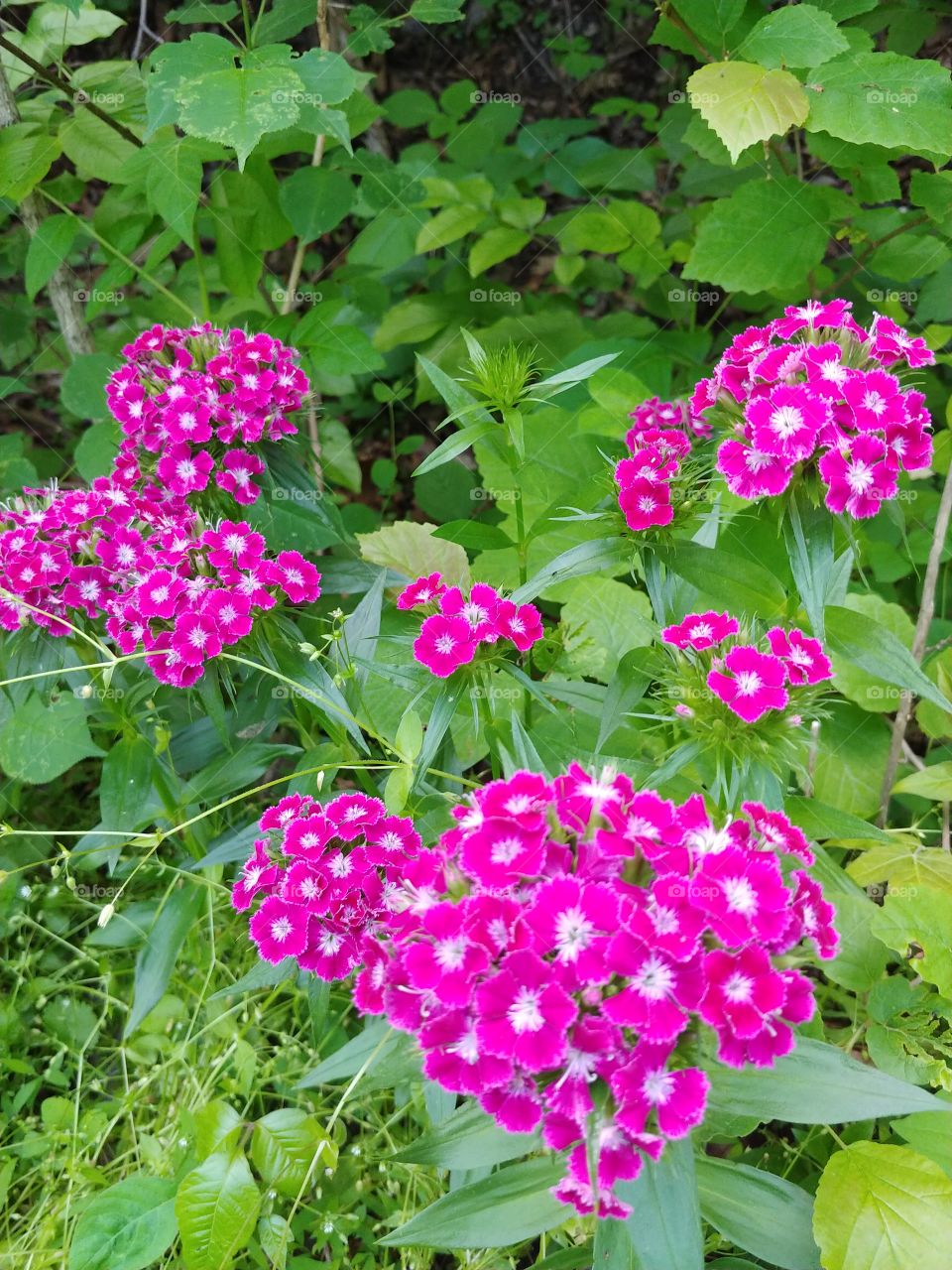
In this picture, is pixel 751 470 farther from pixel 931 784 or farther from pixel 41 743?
pixel 41 743

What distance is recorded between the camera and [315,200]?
2811 millimetres

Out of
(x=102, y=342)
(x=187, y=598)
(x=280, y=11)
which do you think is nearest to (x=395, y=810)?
(x=187, y=598)

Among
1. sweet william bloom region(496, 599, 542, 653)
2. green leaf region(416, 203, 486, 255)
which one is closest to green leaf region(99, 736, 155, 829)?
sweet william bloom region(496, 599, 542, 653)

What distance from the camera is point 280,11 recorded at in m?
2.52

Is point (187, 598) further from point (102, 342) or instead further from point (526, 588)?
point (102, 342)

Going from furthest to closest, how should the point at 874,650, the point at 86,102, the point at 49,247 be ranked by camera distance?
the point at 86,102 → the point at 49,247 → the point at 874,650

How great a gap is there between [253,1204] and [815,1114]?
3.30 ft

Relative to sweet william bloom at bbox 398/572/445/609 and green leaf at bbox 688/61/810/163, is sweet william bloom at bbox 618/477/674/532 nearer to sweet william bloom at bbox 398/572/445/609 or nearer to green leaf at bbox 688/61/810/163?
sweet william bloom at bbox 398/572/445/609

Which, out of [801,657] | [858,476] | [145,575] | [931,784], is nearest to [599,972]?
[801,657]

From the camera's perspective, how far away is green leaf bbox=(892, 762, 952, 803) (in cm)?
211

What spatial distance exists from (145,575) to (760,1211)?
5.01ft

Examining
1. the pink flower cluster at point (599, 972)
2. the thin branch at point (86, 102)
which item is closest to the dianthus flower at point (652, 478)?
the pink flower cluster at point (599, 972)

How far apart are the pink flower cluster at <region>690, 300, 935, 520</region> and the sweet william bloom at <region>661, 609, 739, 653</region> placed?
0.68 ft

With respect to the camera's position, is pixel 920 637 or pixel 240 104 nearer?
pixel 240 104
